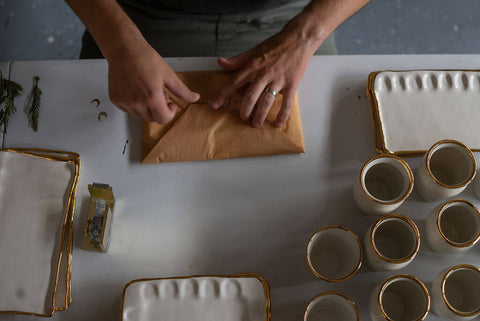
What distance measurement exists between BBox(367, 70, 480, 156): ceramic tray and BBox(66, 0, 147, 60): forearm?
1.35 feet

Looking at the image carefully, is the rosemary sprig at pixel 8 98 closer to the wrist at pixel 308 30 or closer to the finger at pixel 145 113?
the finger at pixel 145 113

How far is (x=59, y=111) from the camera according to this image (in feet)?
2.27

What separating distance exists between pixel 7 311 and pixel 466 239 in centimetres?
69

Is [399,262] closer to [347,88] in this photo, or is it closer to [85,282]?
[347,88]

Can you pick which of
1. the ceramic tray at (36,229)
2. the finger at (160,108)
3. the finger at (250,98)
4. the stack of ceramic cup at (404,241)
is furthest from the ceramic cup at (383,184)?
the ceramic tray at (36,229)

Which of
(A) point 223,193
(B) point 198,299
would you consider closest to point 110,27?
(A) point 223,193

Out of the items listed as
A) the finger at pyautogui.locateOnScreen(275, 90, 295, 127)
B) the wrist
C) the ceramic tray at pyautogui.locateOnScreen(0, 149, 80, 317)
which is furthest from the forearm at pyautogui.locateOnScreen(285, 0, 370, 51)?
the ceramic tray at pyautogui.locateOnScreen(0, 149, 80, 317)

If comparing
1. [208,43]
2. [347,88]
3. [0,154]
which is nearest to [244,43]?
[208,43]

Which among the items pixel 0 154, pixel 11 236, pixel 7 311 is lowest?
pixel 7 311

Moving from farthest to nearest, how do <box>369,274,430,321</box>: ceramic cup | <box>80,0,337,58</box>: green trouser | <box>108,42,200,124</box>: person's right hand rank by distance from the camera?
<box>80,0,337,58</box>: green trouser, <box>108,42,200,124</box>: person's right hand, <box>369,274,430,321</box>: ceramic cup

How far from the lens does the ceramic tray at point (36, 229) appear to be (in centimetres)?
59

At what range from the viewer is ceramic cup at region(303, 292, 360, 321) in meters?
0.52

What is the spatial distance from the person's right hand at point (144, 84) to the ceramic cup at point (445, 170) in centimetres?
37

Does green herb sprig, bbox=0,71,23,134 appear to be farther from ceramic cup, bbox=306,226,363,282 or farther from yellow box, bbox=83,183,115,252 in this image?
ceramic cup, bbox=306,226,363,282
